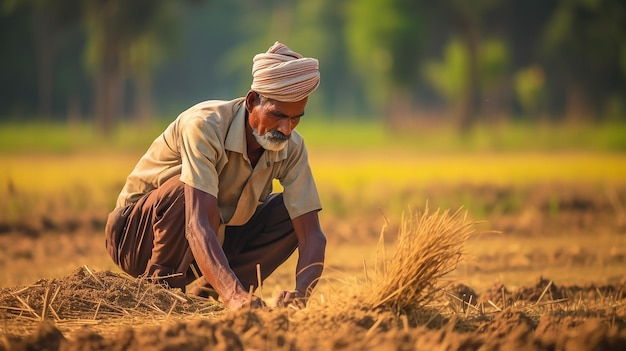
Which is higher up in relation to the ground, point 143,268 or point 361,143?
point 143,268

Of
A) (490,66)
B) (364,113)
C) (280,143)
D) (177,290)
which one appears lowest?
(364,113)

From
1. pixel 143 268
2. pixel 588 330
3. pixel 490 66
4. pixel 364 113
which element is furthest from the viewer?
pixel 364 113

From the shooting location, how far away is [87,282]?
509 cm

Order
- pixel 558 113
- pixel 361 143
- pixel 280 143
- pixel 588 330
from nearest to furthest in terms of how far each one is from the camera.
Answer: pixel 588 330 → pixel 280 143 → pixel 361 143 → pixel 558 113

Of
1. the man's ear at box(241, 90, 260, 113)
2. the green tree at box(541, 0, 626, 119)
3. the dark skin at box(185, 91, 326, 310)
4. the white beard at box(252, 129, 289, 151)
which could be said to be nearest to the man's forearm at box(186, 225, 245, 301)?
the dark skin at box(185, 91, 326, 310)

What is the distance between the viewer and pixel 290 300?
4.79 meters

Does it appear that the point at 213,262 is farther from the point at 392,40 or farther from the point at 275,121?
the point at 392,40

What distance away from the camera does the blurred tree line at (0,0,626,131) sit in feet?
102

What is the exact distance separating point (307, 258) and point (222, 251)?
53 centimetres

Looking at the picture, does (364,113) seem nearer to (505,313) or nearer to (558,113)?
(558,113)

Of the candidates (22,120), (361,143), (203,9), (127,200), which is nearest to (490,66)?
(361,143)

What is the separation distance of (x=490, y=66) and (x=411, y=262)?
91.5ft

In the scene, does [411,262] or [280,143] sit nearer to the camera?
[411,262]

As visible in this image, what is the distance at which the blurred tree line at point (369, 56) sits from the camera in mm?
31172
